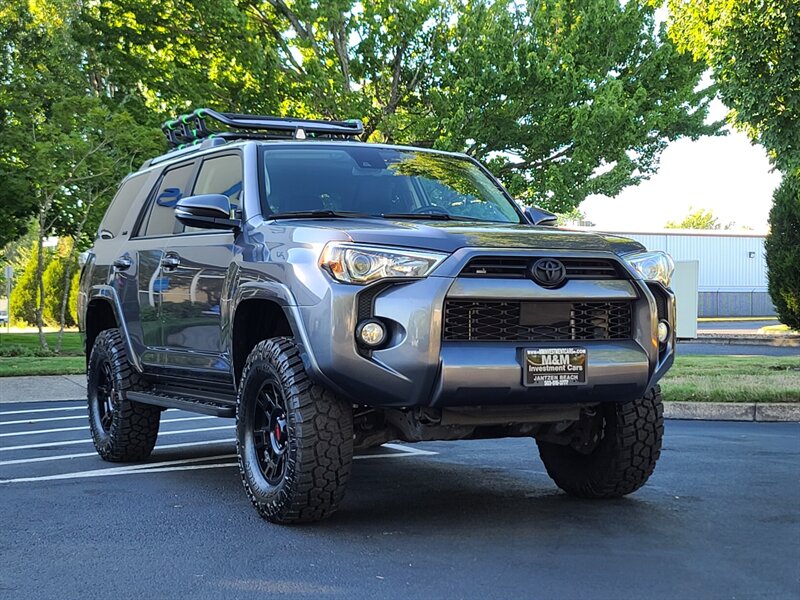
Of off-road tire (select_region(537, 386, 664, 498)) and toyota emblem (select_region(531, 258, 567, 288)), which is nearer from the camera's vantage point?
Answer: toyota emblem (select_region(531, 258, 567, 288))

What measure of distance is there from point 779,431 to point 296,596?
22.4ft

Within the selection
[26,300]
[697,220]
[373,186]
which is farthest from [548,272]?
[697,220]

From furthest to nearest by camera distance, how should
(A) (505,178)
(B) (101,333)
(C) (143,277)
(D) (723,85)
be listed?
(A) (505,178) < (D) (723,85) < (B) (101,333) < (C) (143,277)

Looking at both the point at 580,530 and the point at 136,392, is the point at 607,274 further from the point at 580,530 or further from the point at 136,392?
the point at 136,392

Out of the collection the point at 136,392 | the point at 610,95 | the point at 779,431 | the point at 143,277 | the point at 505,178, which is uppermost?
the point at 610,95

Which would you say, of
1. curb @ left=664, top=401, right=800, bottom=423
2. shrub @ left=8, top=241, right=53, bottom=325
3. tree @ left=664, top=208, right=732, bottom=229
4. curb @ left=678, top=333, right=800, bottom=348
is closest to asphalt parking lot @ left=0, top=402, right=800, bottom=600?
curb @ left=664, top=401, right=800, bottom=423

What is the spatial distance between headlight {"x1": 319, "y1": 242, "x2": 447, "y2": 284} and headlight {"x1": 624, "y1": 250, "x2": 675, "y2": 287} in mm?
1122

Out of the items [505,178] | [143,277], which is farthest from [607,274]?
[505,178]

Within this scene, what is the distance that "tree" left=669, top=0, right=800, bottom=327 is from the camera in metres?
12.3

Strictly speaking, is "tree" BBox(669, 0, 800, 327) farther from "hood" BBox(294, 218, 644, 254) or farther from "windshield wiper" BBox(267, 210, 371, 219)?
"windshield wiper" BBox(267, 210, 371, 219)

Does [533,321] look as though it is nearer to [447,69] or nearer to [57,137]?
[57,137]

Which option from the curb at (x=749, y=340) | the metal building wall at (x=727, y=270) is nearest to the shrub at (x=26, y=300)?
the metal building wall at (x=727, y=270)

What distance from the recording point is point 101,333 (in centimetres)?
821

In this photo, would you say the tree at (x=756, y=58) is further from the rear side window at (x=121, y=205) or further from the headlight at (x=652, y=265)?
the headlight at (x=652, y=265)
